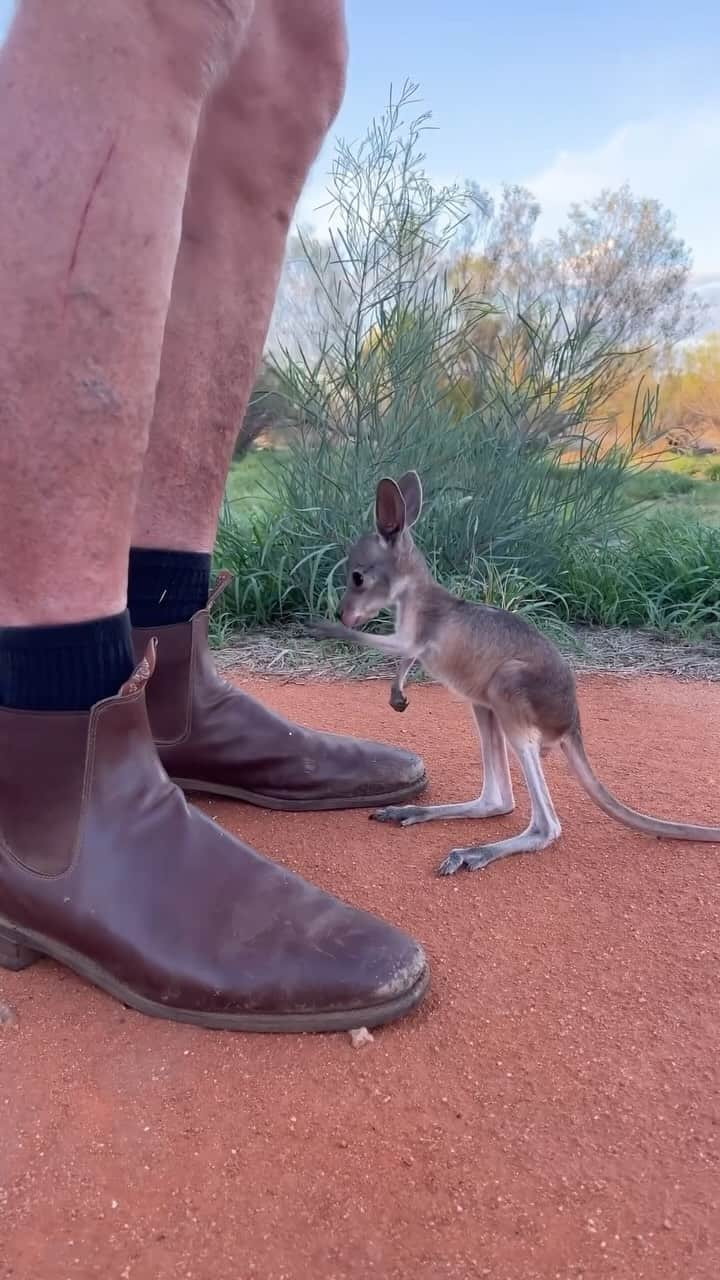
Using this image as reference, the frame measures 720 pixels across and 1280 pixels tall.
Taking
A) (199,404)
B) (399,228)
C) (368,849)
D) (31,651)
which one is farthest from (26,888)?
(399,228)

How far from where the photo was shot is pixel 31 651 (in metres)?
1.23

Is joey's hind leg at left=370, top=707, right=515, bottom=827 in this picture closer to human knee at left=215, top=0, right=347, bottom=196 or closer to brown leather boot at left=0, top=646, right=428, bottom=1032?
brown leather boot at left=0, top=646, right=428, bottom=1032

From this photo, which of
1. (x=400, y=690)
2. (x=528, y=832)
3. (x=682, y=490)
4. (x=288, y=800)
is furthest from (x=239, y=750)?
(x=682, y=490)

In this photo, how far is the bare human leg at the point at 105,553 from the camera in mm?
1119

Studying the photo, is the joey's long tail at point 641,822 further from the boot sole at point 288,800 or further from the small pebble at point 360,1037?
the small pebble at point 360,1037

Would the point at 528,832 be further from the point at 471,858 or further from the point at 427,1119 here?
the point at 427,1119

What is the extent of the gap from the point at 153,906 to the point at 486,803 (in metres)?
0.91

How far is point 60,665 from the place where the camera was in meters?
1.24


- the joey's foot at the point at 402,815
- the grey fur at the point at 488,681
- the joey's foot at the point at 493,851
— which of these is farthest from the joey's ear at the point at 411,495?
the joey's foot at the point at 493,851

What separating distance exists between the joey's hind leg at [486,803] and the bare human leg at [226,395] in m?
0.10

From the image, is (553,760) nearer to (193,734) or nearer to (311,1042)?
(193,734)

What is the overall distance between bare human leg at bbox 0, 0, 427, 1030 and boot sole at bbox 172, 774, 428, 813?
0.57 meters

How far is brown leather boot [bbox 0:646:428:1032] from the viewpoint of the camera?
1.18 meters

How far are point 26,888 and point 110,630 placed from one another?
383 mm
